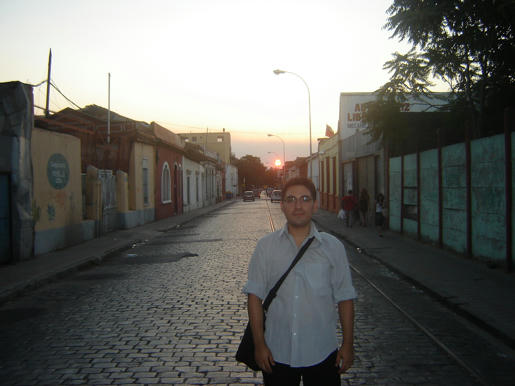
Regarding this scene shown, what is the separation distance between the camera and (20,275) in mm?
9445

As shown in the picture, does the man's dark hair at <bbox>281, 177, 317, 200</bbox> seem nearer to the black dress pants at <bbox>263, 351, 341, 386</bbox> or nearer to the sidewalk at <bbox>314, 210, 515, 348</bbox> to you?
the black dress pants at <bbox>263, 351, 341, 386</bbox>

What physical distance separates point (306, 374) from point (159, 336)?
133 inches

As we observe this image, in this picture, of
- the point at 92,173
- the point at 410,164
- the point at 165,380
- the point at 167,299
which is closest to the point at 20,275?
the point at 167,299

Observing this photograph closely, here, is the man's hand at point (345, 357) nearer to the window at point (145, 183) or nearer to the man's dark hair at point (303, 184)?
the man's dark hair at point (303, 184)

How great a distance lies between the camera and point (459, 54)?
13.4 m

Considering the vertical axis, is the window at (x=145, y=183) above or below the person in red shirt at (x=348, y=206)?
above

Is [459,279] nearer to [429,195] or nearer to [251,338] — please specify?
[429,195]

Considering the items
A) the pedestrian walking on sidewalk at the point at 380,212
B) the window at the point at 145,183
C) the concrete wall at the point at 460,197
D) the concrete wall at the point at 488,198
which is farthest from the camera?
the window at the point at 145,183

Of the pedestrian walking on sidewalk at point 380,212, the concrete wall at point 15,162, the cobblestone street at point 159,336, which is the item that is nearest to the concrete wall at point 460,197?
the pedestrian walking on sidewalk at point 380,212

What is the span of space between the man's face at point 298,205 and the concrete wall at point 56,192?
37.1 ft

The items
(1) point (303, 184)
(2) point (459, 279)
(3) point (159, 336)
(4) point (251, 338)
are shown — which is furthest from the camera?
(2) point (459, 279)

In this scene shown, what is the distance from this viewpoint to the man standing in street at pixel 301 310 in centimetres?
258

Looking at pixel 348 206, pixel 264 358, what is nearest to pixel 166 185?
pixel 348 206

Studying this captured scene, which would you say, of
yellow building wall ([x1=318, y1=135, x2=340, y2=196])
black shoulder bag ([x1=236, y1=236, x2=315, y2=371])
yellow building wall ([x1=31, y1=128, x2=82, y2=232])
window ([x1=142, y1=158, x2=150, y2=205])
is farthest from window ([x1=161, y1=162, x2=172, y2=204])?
black shoulder bag ([x1=236, y1=236, x2=315, y2=371])
